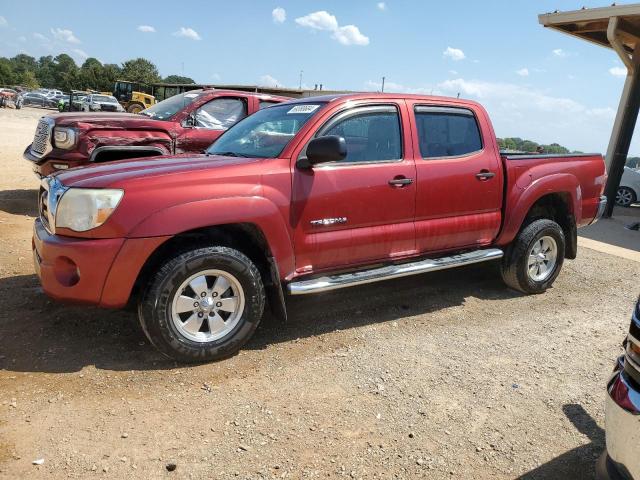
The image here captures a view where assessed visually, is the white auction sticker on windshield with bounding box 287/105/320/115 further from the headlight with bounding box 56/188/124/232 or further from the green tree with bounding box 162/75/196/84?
the green tree with bounding box 162/75/196/84

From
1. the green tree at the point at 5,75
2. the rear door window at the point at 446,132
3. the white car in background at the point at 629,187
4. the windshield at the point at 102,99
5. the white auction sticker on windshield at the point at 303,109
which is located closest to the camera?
the white auction sticker on windshield at the point at 303,109

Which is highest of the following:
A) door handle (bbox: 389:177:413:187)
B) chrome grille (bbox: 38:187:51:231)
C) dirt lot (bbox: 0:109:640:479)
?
door handle (bbox: 389:177:413:187)

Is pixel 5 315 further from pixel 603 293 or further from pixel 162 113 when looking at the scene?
pixel 603 293

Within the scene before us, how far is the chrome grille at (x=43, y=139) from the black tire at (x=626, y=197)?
44.2ft

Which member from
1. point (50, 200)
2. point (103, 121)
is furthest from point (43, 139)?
point (50, 200)

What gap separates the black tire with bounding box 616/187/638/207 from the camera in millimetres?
13758

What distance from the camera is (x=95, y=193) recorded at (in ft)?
10.3

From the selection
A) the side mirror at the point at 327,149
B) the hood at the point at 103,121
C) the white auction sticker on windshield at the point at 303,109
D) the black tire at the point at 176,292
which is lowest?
the black tire at the point at 176,292

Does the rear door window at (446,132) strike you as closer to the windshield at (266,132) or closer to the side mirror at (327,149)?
the windshield at (266,132)

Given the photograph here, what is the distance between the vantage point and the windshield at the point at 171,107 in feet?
25.3

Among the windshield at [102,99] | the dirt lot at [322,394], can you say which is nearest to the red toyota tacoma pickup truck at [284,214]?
the dirt lot at [322,394]

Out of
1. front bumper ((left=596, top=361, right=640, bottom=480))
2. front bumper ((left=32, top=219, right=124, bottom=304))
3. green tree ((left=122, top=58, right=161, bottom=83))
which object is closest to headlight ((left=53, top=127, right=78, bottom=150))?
front bumper ((left=32, top=219, right=124, bottom=304))

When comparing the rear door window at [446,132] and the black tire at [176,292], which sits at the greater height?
the rear door window at [446,132]

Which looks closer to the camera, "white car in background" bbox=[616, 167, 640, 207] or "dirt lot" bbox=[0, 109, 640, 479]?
"dirt lot" bbox=[0, 109, 640, 479]
